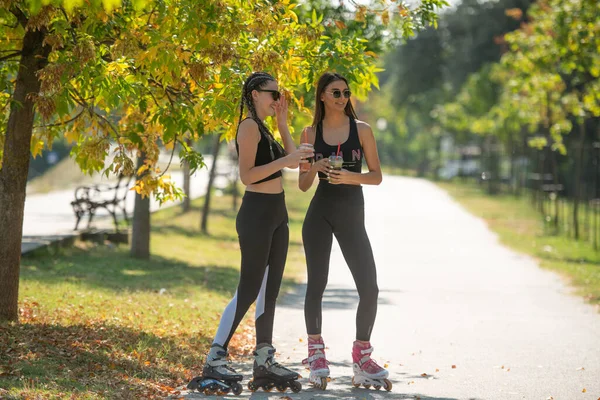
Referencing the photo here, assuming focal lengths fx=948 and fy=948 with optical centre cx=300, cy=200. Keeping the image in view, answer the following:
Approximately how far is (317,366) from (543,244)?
531 inches

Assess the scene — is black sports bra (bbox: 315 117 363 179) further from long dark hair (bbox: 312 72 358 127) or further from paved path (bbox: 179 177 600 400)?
paved path (bbox: 179 177 600 400)

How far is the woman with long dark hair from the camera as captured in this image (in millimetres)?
6145

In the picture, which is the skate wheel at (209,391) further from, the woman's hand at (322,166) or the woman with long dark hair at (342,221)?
the woman's hand at (322,166)

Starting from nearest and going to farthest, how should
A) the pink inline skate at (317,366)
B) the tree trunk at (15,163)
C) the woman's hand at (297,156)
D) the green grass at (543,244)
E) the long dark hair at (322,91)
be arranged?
the woman's hand at (297,156), the pink inline skate at (317,366), the long dark hair at (322,91), the tree trunk at (15,163), the green grass at (543,244)

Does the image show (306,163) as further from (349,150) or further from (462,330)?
(462,330)

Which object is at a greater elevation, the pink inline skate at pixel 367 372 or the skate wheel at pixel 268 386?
the pink inline skate at pixel 367 372

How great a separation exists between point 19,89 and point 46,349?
7.22ft

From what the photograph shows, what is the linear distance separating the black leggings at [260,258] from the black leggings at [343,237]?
301 mm

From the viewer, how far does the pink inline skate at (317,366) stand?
19.9 ft

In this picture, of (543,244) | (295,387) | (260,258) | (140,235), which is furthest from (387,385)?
(543,244)

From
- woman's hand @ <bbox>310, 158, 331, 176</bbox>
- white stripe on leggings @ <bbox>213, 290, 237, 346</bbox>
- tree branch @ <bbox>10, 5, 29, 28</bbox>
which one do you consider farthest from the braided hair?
tree branch @ <bbox>10, 5, 29, 28</bbox>

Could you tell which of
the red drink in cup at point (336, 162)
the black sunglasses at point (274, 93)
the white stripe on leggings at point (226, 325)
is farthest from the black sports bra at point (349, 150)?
the white stripe on leggings at point (226, 325)

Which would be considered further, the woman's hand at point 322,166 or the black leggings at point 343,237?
the black leggings at point 343,237

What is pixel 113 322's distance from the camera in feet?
26.9
